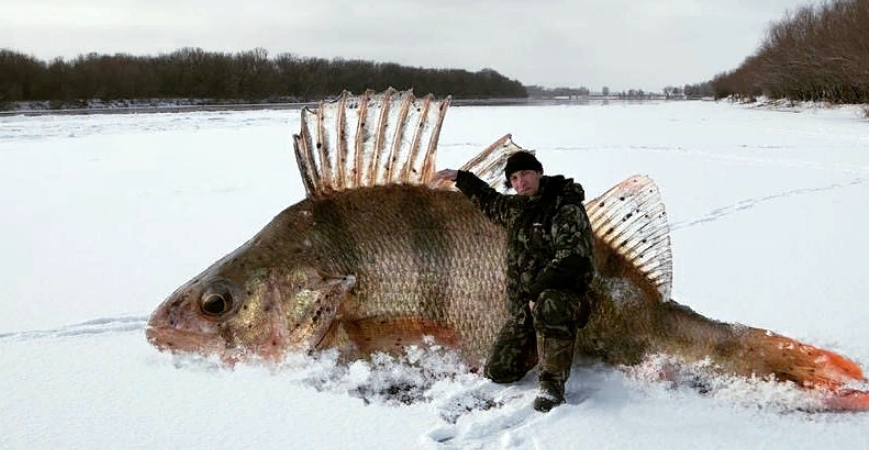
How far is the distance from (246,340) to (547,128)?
1951 cm

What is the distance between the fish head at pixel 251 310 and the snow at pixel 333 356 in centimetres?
15

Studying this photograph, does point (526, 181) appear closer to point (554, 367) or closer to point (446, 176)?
point (446, 176)

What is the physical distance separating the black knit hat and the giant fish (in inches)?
10.5

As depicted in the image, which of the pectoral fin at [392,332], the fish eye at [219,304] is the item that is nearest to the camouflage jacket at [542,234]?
the pectoral fin at [392,332]

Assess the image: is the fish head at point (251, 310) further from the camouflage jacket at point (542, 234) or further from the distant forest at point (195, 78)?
the distant forest at point (195, 78)

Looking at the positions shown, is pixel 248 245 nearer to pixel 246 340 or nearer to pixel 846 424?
pixel 246 340

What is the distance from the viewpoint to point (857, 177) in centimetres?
988

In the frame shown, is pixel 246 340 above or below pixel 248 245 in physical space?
below

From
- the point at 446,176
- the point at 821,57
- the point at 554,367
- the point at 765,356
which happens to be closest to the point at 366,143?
the point at 446,176

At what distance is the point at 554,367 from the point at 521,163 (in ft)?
2.74

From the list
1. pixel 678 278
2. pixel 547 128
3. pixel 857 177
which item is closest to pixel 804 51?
pixel 547 128

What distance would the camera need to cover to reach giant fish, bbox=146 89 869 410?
2.86 m

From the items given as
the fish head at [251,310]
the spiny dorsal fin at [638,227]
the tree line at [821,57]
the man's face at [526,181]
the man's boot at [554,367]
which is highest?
the tree line at [821,57]

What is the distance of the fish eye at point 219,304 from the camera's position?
2.82 meters
